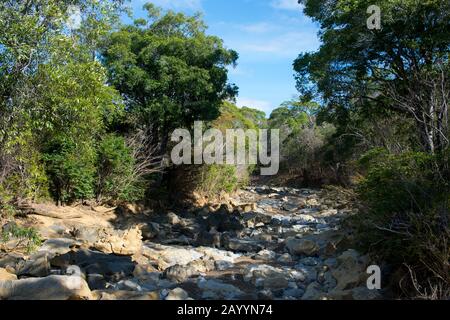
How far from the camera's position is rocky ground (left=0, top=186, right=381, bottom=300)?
679 centimetres

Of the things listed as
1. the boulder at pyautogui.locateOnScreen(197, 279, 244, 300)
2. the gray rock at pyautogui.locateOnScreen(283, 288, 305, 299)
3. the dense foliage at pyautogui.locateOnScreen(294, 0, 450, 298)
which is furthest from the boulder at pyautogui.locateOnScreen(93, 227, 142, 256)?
the dense foliage at pyautogui.locateOnScreen(294, 0, 450, 298)

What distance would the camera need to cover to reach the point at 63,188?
42.7ft

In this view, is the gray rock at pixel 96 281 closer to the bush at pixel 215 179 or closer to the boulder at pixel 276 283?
the boulder at pixel 276 283

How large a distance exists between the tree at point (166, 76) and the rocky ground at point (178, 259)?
380cm

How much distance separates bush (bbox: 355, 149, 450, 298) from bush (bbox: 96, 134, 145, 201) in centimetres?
900

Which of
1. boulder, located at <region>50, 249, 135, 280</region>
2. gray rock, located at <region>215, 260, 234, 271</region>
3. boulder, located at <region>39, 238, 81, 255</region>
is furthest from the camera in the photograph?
gray rock, located at <region>215, 260, 234, 271</region>

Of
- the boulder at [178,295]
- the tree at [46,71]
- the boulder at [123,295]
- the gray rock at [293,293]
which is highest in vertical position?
the tree at [46,71]

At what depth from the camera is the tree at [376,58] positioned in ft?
37.1

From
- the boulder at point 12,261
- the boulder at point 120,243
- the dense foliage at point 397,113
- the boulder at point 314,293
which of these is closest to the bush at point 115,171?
the boulder at point 120,243

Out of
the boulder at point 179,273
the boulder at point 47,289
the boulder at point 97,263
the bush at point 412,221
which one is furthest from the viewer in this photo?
the boulder at point 179,273

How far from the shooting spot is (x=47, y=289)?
6.07 metres

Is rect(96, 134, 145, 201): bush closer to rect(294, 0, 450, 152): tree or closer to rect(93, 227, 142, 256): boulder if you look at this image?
rect(93, 227, 142, 256): boulder

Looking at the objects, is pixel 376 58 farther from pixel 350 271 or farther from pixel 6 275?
pixel 6 275

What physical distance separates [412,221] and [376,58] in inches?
325
